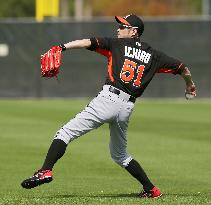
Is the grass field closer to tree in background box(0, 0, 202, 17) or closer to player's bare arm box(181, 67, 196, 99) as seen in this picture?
player's bare arm box(181, 67, 196, 99)

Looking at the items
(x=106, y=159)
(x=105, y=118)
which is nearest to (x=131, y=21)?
(x=105, y=118)

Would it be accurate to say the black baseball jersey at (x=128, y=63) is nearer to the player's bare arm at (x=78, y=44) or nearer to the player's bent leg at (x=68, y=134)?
the player's bare arm at (x=78, y=44)

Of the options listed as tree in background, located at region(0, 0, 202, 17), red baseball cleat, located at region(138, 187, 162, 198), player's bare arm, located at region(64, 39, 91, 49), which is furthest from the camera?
tree in background, located at region(0, 0, 202, 17)

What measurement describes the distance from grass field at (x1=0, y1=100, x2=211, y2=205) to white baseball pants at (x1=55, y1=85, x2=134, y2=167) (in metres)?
0.58

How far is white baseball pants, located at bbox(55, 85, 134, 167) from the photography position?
28.8ft

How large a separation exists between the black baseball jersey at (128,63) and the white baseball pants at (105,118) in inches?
3.9

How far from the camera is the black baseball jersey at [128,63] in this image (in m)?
8.91

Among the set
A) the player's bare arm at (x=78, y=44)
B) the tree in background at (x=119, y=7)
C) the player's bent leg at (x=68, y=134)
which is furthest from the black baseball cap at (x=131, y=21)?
the tree in background at (x=119, y=7)

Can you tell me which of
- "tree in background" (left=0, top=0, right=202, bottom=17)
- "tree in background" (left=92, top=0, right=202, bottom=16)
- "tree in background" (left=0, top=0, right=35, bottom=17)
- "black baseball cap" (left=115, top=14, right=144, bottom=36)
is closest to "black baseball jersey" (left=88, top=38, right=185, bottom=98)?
"black baseball cap" (left=115, top=14, right=144, bottom=36)

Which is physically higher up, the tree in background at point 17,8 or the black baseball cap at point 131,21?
the black baseball cap at point 131,21

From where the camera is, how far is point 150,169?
1211 cm

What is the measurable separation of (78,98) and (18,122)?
775cm

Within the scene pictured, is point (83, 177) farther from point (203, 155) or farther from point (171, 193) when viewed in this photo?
point (203, 155)

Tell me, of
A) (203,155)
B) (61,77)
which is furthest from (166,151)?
(61,77)
